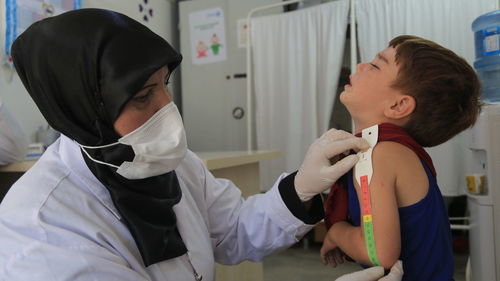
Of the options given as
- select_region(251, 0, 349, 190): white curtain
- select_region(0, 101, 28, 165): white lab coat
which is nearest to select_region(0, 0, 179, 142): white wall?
select_region(0, 101, 28, 165): white lab coat

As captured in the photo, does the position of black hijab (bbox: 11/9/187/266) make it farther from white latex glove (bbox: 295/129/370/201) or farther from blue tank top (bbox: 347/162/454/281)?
blue tank top (bbox: 347/162/454/281)

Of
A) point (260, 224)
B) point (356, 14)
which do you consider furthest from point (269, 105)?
point (260, 224)

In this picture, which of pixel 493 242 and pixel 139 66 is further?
pixel 493 242

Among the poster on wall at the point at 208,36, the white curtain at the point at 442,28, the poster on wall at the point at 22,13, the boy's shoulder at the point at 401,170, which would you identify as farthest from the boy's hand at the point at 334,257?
the poster on wall at the point at 208,36

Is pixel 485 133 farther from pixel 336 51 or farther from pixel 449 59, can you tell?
pixel 336 51

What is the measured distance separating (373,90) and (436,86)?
0.14 meters

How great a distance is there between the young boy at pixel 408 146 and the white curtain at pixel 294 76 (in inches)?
76.3

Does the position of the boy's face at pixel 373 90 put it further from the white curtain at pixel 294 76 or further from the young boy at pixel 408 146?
the white curtain at pixel 294 76

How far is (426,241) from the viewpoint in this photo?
0.84 m

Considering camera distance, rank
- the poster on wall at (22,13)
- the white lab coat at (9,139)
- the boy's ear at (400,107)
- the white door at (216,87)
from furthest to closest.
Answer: the white door at (216,87) → the poster on wall at (22,13) → the white lab coat at (9,139) → the boy's ear at (400,107)

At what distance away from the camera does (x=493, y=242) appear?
1522 mm

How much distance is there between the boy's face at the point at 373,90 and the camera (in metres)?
0.91

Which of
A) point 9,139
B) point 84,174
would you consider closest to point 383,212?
point 84,174

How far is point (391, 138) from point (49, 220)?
733 mm
